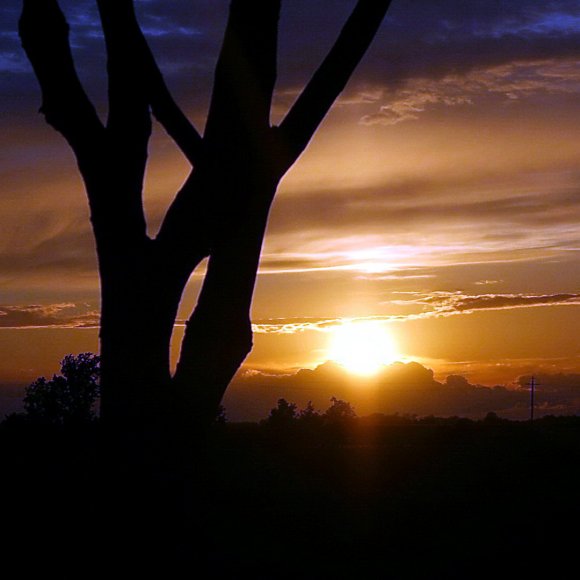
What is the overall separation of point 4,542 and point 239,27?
6.25m

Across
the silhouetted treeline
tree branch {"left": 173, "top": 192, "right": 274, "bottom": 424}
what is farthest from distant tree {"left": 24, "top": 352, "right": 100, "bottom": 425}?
tree branch {"left": 173, "top": 192, "right": 274, "bottom": 424}

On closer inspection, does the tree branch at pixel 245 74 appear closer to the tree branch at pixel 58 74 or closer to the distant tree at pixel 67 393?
the tree branch at pixel 58 74

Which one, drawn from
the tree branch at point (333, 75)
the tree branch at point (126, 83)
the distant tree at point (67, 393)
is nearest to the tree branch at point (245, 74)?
the tree branch at point (333, 75)

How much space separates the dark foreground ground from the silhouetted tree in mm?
2849

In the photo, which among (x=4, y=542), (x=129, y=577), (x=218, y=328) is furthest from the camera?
(x=4, y=542)

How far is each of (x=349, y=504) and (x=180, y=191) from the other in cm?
779

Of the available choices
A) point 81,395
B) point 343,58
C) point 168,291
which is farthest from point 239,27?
point 81,395

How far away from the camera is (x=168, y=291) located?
176 inches

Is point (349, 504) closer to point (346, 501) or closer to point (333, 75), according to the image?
point (346, 501)

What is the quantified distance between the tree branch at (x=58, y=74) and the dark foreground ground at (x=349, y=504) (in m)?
3.47

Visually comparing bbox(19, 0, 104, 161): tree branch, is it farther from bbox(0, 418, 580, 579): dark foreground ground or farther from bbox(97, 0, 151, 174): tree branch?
bbox(0, 418, 580, 579): dark foreground ground

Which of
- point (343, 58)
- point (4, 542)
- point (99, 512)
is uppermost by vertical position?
point (343, 58)

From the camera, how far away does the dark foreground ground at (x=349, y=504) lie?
9.37 m

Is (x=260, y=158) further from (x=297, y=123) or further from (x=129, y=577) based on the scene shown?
(x=129, y=577)
